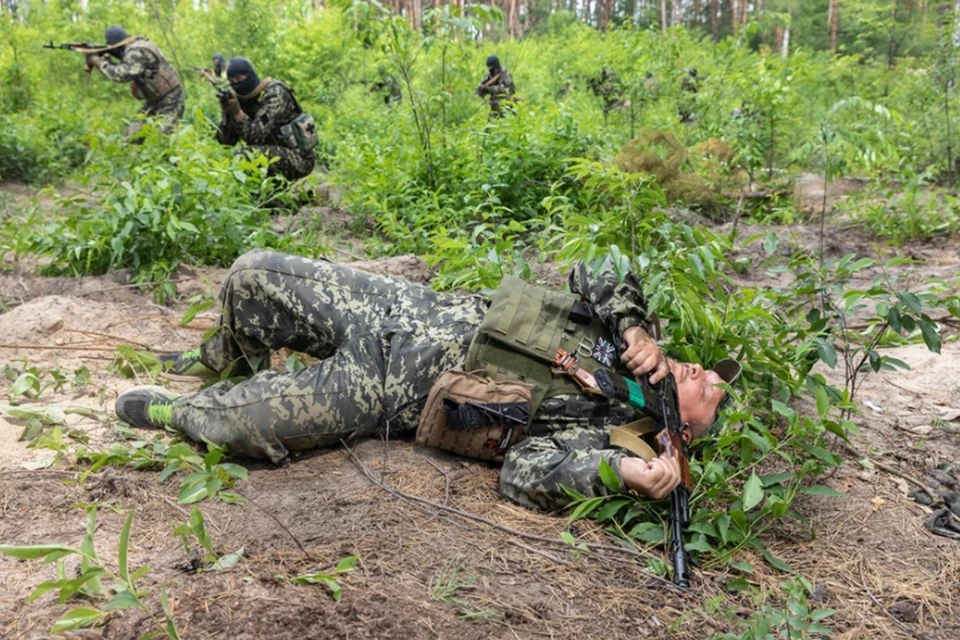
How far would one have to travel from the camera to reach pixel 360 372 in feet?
9.05

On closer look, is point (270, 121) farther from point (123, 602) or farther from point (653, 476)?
point (123, 602)

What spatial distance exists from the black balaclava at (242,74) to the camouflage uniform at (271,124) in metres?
0.10

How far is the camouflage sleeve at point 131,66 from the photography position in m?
9.18

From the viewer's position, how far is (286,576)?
6.31 ft

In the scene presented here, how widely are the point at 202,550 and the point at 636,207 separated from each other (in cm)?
219

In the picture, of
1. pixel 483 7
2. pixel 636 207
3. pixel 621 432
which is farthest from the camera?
pixel 483 7

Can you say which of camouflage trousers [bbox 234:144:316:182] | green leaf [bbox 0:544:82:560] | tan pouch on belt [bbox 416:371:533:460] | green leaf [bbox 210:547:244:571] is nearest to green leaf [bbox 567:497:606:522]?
tan pouch on belt [bbox 416:371:533:460]

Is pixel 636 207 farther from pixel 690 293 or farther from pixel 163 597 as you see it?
pixel 163 597

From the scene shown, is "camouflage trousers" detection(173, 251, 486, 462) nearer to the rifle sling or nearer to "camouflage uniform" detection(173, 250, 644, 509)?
"camouflage uniform" detection(173, 250, 644, 509)

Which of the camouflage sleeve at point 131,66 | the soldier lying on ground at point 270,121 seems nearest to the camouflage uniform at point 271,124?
the soldier lying on ground at point 270,121

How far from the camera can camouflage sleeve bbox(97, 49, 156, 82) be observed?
9.18 m

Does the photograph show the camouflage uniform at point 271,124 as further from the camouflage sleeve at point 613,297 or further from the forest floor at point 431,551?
the camouflage sleeve at point 613,297

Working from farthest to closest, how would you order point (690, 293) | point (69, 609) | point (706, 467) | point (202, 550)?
point (690, 293), point (706, 467), point (202, 550), point (69, 609)

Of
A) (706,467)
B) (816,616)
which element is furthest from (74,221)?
(816,616)
